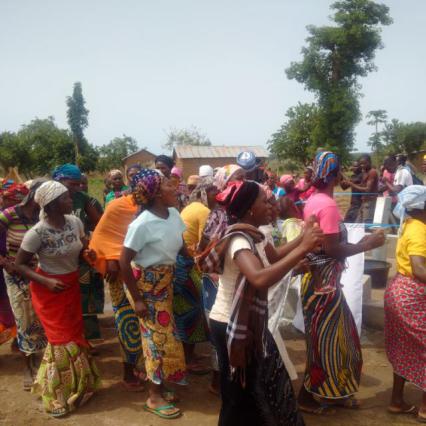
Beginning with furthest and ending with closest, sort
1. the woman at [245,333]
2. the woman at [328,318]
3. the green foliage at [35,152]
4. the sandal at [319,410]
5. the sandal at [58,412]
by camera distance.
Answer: the green foliage at [35,152]
the sandal at [58,412]
the sandal at [319,410]
the woman at [328,318]
the woman at [245,333]

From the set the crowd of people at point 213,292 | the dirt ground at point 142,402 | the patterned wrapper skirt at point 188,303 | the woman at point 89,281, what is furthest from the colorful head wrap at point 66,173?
the dirt ground at point 142,402

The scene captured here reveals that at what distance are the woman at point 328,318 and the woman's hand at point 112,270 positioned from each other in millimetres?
1613

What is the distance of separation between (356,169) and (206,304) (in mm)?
7480

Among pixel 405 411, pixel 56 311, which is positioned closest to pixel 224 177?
pixel 56 311

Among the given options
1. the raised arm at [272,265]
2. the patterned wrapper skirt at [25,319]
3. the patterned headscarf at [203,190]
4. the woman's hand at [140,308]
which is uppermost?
the patterned headscarf at [203,190]

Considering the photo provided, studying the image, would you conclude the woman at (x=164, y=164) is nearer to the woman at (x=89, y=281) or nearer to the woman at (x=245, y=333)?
the woman at (x=89, y=281)

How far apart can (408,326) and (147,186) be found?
224cm

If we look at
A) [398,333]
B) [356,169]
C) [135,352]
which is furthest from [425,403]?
[356,169]

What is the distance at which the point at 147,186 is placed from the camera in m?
3.45

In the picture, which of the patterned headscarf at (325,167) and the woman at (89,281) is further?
the woman at (89,281)

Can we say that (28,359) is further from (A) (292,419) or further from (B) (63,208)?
(A) (292,419)

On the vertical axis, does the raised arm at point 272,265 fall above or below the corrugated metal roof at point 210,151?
below

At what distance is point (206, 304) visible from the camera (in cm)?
394

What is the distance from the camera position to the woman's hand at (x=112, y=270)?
3904 millimetres
